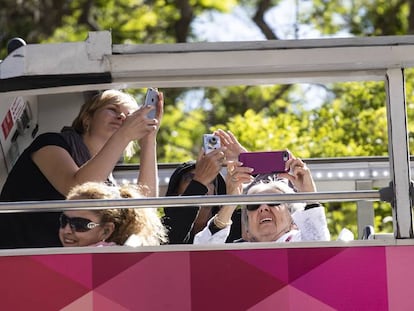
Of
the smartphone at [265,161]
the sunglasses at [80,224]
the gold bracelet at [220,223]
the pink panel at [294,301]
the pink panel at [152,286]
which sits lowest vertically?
the pink panel at [294,301]

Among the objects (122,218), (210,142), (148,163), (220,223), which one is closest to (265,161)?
(220,223)

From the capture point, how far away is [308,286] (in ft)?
14.5

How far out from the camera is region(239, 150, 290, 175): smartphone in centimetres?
524

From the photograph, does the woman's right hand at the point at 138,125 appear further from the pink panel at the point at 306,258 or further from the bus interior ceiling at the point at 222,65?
the pink panel at the point at 306,258

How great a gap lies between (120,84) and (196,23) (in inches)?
585

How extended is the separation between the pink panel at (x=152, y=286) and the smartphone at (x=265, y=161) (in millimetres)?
873

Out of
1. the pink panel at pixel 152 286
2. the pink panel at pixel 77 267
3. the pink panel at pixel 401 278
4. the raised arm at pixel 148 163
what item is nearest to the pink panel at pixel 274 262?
the pink panel at pixel 152 286

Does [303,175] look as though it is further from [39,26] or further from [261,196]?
[39,26]

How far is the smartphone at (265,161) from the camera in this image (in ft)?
17.2

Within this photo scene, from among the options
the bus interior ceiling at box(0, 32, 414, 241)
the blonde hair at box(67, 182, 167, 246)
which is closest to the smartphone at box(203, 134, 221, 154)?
the blonde hair at box(67, 182, 167, 246)

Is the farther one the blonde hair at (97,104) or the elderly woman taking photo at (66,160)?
the blonde hair at (97,104)

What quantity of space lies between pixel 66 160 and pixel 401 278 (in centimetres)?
162

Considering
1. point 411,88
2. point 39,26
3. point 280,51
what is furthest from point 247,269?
point 39,26

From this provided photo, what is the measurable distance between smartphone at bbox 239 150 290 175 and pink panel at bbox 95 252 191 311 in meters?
0.87
